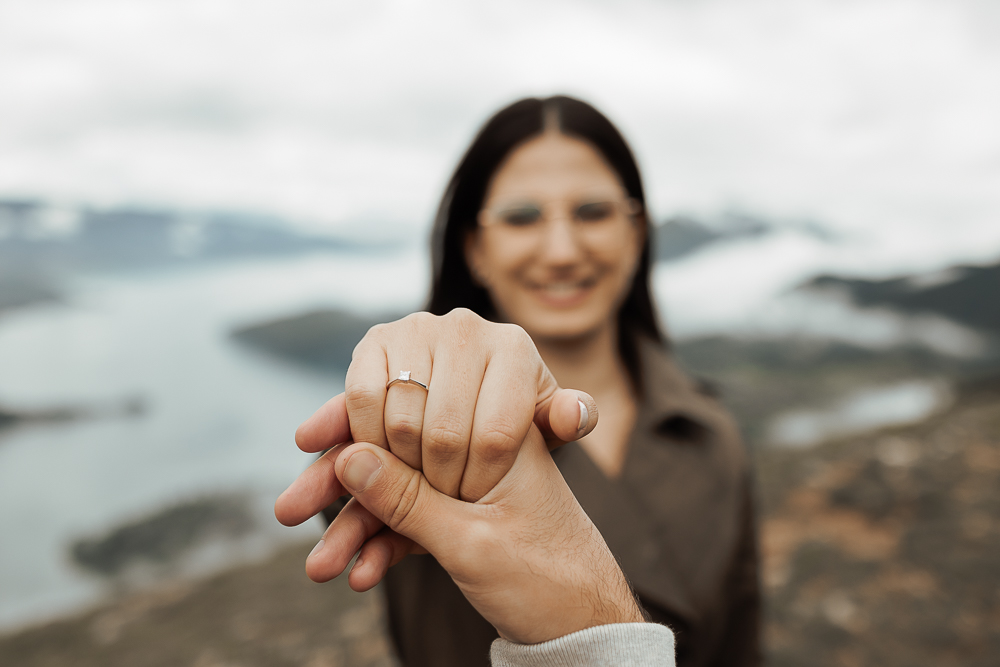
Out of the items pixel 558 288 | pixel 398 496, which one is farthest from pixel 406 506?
pixel 558 288

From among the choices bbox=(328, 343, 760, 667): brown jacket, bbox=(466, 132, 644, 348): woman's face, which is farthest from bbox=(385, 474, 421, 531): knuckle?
bbox=(466, 132, 644, 348): woman's face

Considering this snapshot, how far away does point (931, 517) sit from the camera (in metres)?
4.95

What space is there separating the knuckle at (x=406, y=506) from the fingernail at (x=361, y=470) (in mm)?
68

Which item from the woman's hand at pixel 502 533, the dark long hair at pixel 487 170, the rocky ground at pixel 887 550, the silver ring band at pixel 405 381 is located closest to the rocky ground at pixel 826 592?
the rocky ground at pixel 887 550

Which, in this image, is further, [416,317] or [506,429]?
[416,317]

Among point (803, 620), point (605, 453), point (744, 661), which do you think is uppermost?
point (605, 453)

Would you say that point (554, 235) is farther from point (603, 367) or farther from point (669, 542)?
point (669, 542)

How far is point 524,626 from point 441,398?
0.48 meters

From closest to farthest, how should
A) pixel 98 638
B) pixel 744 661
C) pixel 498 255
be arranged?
pixel 498 255 → pixel 744 661 → pixel 98 638

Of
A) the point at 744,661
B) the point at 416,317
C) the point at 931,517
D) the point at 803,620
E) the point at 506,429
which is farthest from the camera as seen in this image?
the point at 931,517

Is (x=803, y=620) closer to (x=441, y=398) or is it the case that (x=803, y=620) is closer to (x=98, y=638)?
(x=441, y=398)

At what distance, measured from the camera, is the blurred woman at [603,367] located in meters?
2.04

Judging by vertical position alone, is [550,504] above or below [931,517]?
above

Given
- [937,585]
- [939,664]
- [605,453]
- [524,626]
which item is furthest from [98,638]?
[937,585]
